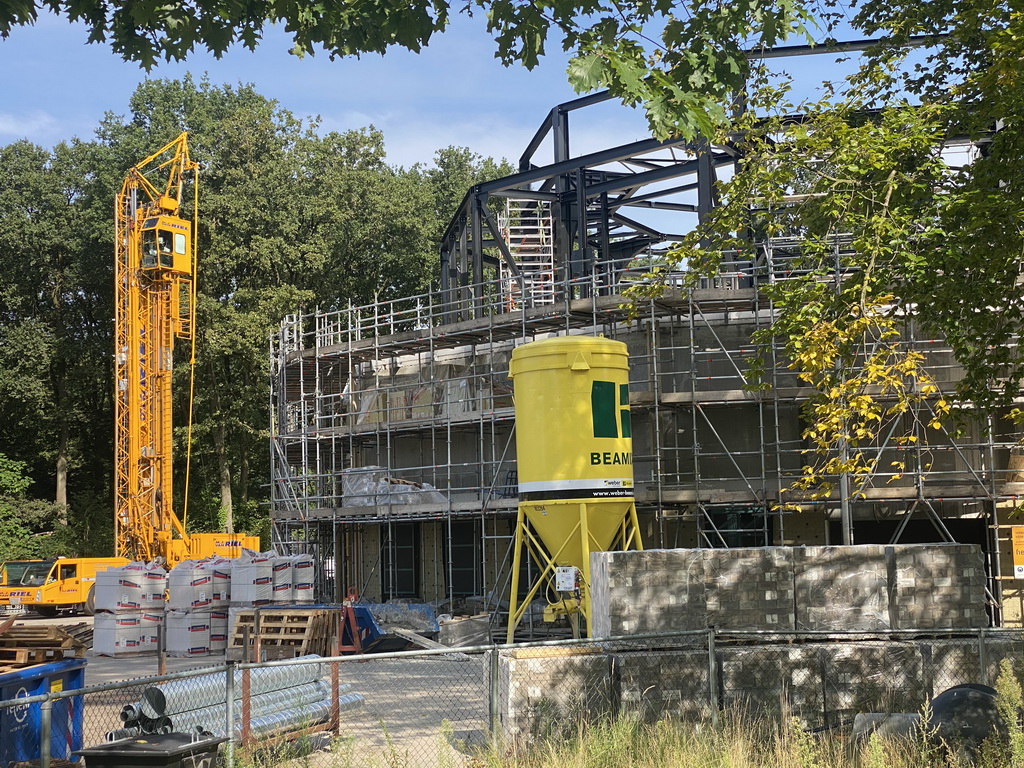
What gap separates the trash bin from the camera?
802cm

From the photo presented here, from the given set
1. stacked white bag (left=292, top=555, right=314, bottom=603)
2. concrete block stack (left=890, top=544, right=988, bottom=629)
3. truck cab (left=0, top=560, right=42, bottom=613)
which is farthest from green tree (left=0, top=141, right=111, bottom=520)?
concrete block stack (left=890, top=544, right=988, bottom=629)

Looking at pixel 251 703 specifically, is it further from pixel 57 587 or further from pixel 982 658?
pixel 57 587

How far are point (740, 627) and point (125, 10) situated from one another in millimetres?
8263

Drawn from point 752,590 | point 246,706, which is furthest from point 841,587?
point 246,706

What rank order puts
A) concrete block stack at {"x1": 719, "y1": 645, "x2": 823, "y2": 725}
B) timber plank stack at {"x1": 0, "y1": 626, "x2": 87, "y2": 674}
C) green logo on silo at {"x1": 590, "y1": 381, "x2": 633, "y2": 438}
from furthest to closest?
green logo on silo at {"x1": 590, "y1": 381, "x2": 633, "y2": 438}, timber plank stack at {"x1": 0, "y1": 626, "x2": 87, "y2": 674}, concrete block stack at {"x1": 719, "y1": 645, "x2": 823, "y2": 725}

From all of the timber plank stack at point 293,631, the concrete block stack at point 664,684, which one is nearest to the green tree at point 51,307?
the timber plank stack at point 293,631

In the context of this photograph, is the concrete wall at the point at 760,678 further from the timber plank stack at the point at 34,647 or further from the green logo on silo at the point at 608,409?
the green logo on silo at the point at 608,409

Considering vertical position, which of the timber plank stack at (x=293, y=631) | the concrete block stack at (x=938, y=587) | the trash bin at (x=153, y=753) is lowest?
the timber plank stack at (x=293, y=631)

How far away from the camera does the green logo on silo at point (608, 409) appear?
1794cm

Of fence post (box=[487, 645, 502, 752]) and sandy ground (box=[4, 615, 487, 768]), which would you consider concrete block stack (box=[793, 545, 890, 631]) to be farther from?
sandy ground (box=[4, 615, 487, 768])

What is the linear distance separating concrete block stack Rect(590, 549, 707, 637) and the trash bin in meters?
4.85

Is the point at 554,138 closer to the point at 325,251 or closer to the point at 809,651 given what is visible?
the point at 809,651

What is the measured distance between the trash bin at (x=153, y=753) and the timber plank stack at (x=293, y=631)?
9.00 metres


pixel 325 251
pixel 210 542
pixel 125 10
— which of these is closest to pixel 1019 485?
pixel 125 10
